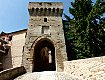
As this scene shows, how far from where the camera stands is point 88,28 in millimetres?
13922

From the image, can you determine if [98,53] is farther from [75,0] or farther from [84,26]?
[75,0]

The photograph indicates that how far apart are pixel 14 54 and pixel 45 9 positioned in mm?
10395

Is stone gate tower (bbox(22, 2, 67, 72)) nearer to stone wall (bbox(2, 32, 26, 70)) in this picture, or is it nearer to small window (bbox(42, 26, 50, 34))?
small window (bbox(42, 26, 50, 34))

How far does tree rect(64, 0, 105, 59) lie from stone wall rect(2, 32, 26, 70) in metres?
11.7

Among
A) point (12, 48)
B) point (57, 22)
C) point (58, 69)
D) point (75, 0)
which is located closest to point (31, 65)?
point (58, 69)

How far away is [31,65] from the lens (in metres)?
15.4

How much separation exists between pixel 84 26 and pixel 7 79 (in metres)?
8.38

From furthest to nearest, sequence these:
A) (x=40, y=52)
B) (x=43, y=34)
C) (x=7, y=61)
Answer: (x=7, y=61) → (x=40, y=52) → (x=43, y=34)

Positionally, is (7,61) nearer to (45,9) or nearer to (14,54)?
(14,54)

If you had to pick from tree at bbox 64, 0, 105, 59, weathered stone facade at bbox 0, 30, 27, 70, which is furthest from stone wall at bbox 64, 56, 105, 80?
weathered stone facade at bbox 0, 30, 27, 70

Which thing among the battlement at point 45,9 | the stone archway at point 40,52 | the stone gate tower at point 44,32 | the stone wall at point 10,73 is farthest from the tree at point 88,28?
the stone wall at point 10,73

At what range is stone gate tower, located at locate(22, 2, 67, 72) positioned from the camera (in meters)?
15.8

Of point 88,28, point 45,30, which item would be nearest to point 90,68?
point 88,28

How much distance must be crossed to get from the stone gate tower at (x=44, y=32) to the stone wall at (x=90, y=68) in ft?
14.0
